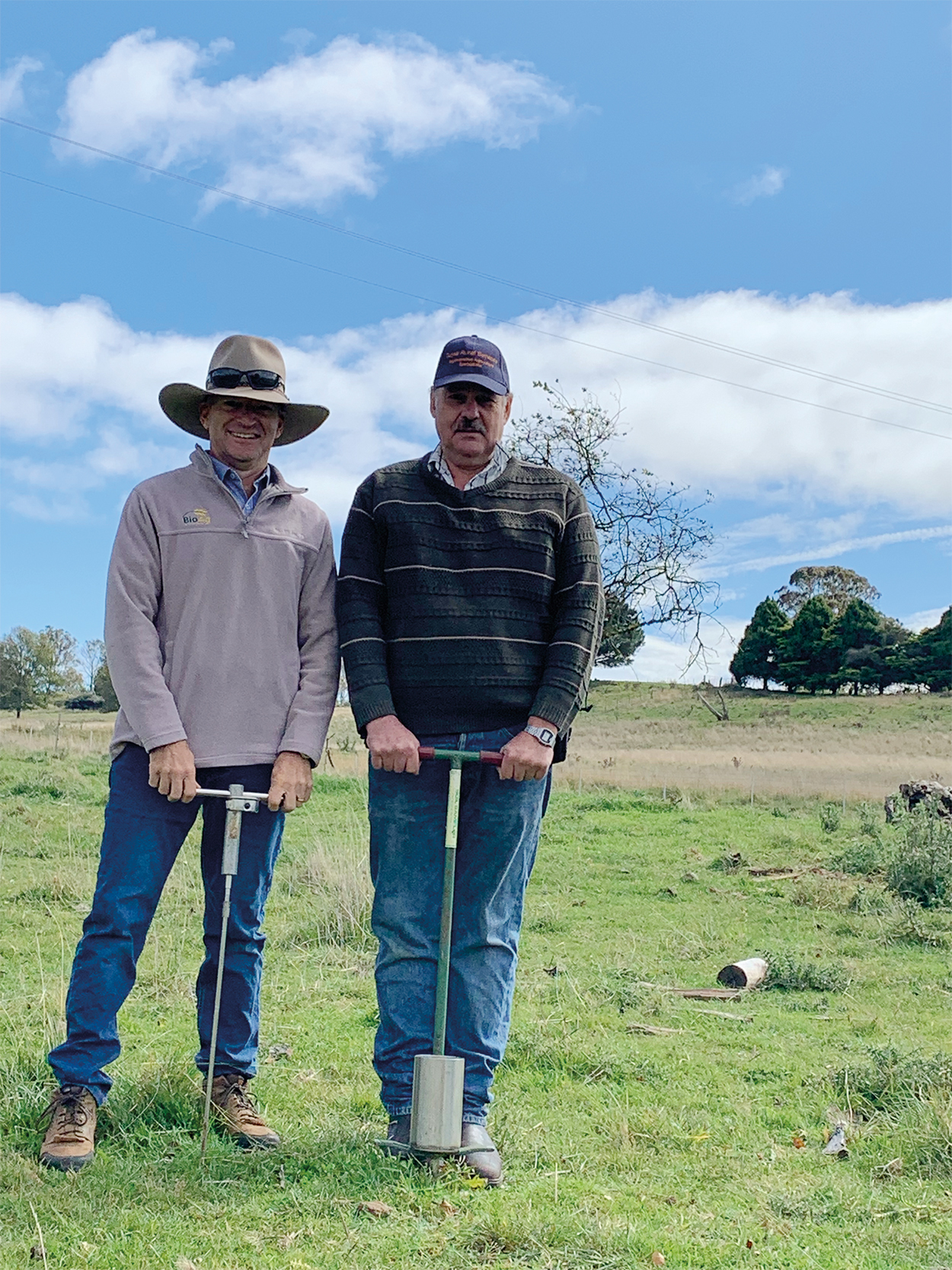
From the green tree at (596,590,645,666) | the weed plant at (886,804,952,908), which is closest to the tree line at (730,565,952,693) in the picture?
the green tree at (596,590,645,666)

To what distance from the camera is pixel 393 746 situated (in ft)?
11.2

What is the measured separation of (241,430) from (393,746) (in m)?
1.10

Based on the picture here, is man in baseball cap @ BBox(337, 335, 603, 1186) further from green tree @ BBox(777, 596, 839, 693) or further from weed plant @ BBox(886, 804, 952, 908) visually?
green tree @ BBox(777, 596, 839, 693)

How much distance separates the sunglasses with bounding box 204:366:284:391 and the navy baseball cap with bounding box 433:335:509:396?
511 mm

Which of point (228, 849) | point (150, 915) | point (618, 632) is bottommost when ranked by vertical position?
point (150, 915)

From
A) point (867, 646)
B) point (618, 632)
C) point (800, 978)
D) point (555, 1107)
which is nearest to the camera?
point (555, 1107)

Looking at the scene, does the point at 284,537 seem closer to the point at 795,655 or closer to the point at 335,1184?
the point at 335,1184

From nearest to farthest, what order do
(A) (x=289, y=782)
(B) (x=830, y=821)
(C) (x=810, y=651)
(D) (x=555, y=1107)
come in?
Result: (A) (x=289, y=782) < (D) (x=555, y=1107) < (B) (x=830, y=821) < (C) (x=810, y=651)

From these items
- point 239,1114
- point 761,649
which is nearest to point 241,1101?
point 239,1114

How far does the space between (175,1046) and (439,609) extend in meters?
2.17

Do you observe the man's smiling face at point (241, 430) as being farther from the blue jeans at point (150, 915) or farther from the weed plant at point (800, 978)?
the weed plant at point (800, 978)

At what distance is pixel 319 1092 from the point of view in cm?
414

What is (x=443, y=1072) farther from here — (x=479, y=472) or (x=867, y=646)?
(x=867, y=646)

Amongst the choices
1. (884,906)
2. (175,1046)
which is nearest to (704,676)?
(884,906)
